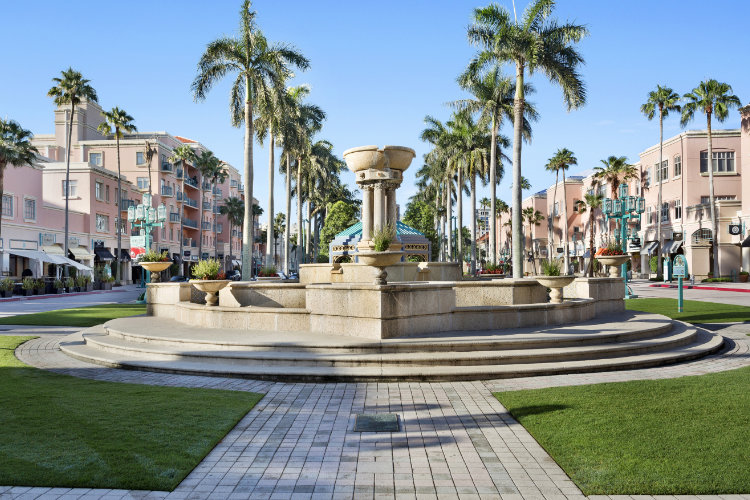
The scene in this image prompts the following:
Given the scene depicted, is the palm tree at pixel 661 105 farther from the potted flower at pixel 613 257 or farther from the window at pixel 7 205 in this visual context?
the window at pixel 7 205

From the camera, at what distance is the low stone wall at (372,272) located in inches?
727

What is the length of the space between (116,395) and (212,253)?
8472 cm

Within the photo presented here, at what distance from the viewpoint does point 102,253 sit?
5675cm

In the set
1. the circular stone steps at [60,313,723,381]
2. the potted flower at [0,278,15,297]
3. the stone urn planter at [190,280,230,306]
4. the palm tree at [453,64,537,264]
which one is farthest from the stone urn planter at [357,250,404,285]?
the potted flower at [0,278,15,297]

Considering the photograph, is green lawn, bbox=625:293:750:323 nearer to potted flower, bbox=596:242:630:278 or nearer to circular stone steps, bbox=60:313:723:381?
potted flower, bbox=596:242:630:278

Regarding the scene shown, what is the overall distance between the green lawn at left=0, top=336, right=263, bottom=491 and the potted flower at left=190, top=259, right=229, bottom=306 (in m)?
6.00

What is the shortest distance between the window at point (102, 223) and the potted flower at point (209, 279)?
47051 mm

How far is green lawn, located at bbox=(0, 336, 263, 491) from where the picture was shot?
5113 mm

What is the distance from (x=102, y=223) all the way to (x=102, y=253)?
11.0ft

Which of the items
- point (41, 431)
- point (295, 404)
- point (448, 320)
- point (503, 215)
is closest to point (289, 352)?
point (295, 404)

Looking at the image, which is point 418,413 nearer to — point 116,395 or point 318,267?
point 116,395

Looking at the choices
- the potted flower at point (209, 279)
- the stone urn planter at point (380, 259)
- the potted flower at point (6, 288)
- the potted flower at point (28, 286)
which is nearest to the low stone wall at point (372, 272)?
the potted flower at point (209, 279)

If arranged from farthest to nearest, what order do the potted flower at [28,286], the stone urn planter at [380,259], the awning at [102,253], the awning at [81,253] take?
the awning at [102,253] → the awning at [81,253] → the potted flower at [28,286] → the stone urn planter at [380,259]

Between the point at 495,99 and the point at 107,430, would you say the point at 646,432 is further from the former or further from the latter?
the point at 495,99
